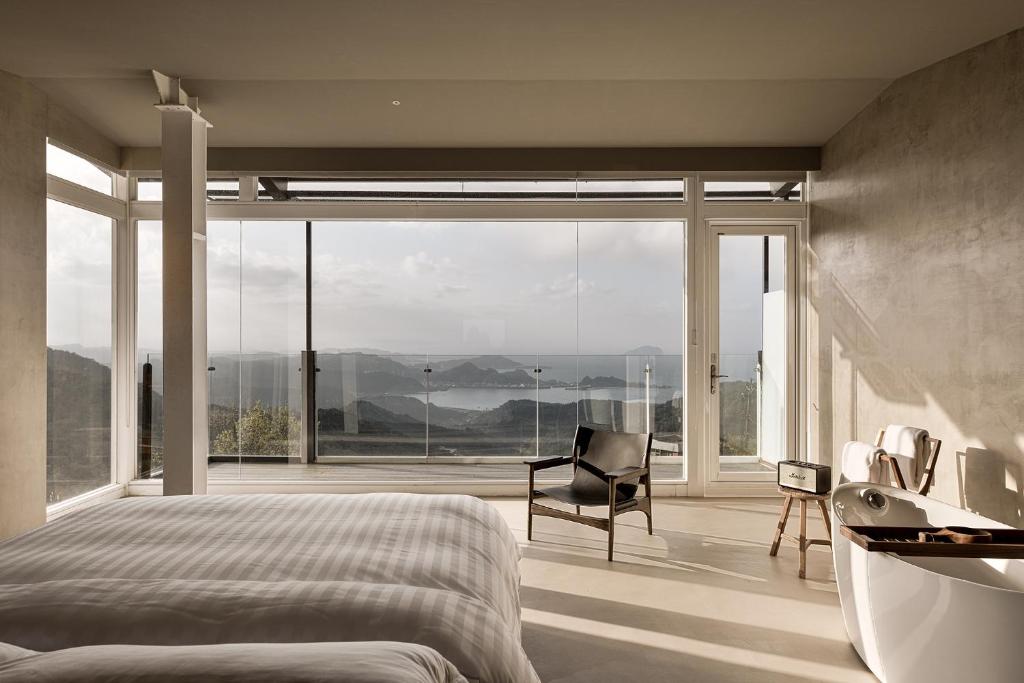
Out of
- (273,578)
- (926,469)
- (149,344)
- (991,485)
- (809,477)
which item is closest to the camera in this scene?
(273,578)

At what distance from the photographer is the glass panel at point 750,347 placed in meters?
5.61

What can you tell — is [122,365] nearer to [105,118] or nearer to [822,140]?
[105,118]

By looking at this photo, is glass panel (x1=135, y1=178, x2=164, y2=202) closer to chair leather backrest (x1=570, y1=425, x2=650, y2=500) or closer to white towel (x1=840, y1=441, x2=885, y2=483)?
chair leather backrest (x1=570, y1=425, x2=650, y2=500)

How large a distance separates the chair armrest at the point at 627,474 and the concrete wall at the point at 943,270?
5.44ft

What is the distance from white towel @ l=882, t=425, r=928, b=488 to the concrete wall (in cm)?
14

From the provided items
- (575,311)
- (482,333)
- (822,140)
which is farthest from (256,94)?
(822,140)

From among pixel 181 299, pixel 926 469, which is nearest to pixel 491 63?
pixel 181 299

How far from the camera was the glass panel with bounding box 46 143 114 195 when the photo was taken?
15.1 ft

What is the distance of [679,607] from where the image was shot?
321 centimetres

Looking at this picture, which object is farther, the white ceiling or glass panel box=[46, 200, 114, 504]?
glass panel box=[46, 200, 114, 504]

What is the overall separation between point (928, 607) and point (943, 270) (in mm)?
2247

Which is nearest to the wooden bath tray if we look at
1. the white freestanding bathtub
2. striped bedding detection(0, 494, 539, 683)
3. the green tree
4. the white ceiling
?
the white freestanding bathtub

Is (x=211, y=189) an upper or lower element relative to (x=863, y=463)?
upper

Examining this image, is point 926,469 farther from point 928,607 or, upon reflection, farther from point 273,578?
point 273,578
